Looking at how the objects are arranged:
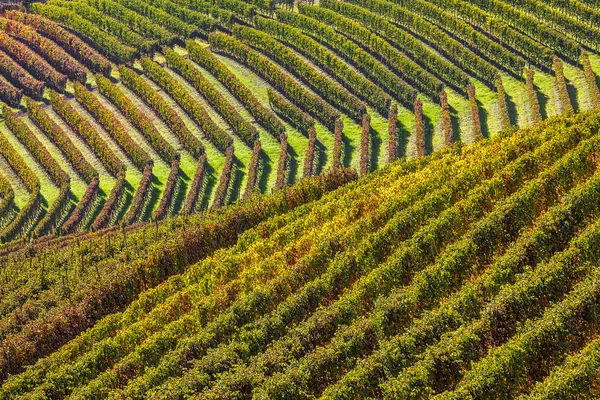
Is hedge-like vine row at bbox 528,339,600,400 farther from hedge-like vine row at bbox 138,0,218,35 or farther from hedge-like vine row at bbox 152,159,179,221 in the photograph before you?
hedge-like vine row at bbox 138,0,218,35

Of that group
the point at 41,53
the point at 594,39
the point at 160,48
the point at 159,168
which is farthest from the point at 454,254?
the point at 41,53

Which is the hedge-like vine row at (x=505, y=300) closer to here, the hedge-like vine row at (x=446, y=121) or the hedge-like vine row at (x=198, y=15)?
the hedge-like vine row at (x=446, y=121)

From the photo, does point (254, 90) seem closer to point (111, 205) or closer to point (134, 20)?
point (111, 205)

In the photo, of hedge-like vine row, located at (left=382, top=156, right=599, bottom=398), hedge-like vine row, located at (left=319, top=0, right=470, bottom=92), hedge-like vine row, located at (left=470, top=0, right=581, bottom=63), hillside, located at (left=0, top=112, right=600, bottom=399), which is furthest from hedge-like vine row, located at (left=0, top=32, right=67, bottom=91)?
hedge-like vine row, located at (left=382, top=156, right=599, bottom=398)

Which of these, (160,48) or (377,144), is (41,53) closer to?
(160,48)

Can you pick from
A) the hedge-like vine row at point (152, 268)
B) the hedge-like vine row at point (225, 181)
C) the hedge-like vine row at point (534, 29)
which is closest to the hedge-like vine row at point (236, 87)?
the hedge-like vine row at point (225, 181)

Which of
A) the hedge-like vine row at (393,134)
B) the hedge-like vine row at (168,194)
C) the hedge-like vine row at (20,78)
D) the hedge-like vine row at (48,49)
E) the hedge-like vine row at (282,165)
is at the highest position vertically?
the hedge-like vine row at (48,49)
